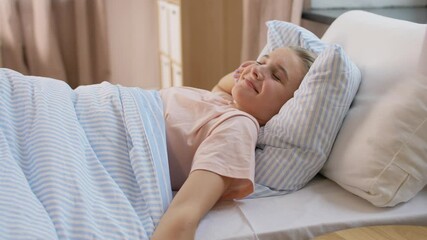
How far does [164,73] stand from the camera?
131 inches

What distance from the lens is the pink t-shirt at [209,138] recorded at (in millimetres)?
1075

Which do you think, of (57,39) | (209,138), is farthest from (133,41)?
(209,138)

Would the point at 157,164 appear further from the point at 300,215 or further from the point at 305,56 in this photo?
the point at 305,56

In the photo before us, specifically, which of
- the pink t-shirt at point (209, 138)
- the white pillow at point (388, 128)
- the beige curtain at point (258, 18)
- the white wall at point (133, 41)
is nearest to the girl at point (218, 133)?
the pink t-shirt at point (209, 138)

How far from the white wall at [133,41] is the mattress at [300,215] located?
8.01 ft

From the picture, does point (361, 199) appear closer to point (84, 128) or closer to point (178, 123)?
point (178, 123)

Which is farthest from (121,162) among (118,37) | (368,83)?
(118,37)

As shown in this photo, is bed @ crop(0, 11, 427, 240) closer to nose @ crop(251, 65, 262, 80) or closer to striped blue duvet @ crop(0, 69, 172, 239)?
striped blue duvet @ crop(0, 69, 172, 239)

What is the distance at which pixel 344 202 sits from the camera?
1.12m

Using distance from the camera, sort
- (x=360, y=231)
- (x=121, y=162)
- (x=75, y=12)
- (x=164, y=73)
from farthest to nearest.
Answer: (x=164, y=73)
(x=75, y=12)
(x=121, y=162)
(x=360, y=231)

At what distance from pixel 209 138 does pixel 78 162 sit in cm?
30

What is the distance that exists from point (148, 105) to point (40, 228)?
19.3 inches

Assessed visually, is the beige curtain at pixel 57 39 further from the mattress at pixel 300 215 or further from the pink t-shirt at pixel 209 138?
the mattress at pixel 300 215

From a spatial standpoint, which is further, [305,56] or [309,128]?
[305,56]
